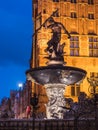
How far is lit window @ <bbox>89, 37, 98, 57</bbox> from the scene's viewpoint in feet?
133

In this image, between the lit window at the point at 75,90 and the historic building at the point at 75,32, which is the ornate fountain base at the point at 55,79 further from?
the historic building at the point at 75,32

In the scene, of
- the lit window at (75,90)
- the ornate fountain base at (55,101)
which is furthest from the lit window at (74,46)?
the ornate fountain base at (55,101)

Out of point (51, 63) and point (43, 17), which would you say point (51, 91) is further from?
point (43, 17)

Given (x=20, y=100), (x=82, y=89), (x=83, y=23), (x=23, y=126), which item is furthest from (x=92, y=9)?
(x=23, y=126)

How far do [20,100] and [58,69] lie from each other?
43.5 meters

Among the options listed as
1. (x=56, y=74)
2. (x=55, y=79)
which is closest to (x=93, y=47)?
(x=55, y=79)

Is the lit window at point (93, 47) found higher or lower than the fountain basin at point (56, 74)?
higher

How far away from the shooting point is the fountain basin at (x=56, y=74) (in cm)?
1784

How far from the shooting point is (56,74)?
1797 centimetres

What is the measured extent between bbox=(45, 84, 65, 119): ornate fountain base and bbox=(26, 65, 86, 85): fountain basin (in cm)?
28

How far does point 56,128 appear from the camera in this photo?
38.5 feet

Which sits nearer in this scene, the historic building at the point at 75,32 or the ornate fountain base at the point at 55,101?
the ornate fountain base at the point at 55,101

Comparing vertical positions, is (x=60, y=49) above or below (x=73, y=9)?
below

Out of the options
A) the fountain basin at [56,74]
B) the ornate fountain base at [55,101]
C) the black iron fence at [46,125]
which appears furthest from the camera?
the ornate fountain base at [55,101]
